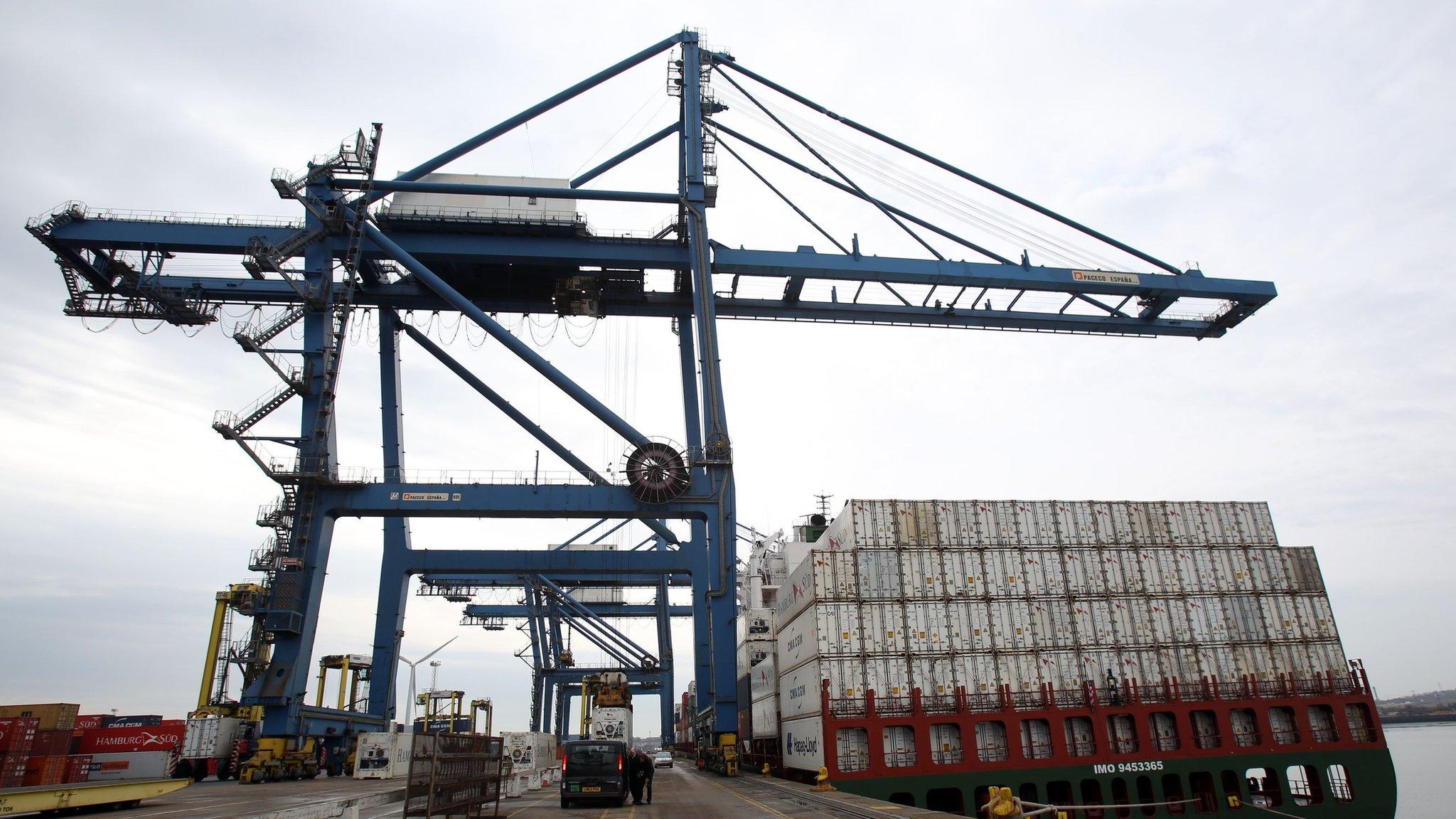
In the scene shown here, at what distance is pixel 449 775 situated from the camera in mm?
12203

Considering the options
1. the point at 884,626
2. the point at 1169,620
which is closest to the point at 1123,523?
the point at 1169,620

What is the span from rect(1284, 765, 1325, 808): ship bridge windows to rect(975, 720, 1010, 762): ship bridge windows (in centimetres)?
859

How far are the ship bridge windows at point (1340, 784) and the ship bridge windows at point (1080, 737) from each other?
7.50m

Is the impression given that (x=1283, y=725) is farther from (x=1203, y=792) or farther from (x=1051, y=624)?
(x=1051, y=624)

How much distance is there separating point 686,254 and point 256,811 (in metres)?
21.6

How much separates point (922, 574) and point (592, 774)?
11622 millimetres

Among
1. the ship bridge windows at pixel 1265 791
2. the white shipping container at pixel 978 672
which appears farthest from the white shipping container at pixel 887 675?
the ship bridge windows at pixel 1265 791

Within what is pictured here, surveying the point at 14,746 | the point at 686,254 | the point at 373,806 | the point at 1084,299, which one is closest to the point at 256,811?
the point at 373,806

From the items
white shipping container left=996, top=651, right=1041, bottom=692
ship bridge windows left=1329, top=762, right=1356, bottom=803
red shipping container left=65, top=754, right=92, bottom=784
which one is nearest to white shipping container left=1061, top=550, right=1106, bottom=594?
white shipping container left=996, top=651, right=1041, bottom=692

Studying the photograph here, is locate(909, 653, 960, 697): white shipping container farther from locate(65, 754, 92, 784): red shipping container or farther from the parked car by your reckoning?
locate(65, 754, 92, 784): red shipping container

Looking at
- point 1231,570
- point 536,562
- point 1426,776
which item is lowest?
point 1426,776

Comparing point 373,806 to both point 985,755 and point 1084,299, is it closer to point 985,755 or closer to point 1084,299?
point 985,755

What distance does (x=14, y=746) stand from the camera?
1733 cm

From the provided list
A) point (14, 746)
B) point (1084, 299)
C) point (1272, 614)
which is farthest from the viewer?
point (1084, 299)
